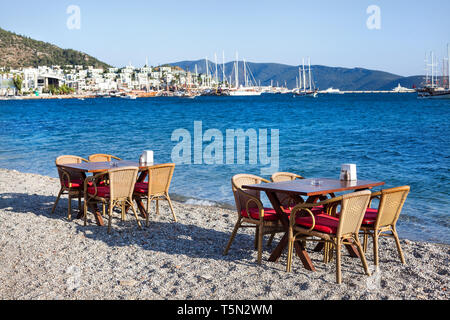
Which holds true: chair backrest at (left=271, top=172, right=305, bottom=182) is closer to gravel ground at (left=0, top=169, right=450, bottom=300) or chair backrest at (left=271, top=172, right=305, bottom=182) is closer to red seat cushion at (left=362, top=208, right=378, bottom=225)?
gravel ground at (left=0, top=169, right=450, bottom=300)

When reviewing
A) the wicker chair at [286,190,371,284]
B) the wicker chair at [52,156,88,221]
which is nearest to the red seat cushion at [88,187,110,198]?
the wicker chair at [52,156,88,221]

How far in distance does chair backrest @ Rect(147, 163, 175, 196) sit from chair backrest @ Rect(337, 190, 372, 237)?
10.5 feet

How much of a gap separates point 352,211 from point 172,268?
2016mm

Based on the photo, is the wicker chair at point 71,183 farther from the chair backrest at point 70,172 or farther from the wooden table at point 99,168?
the wooden table at point 99,168

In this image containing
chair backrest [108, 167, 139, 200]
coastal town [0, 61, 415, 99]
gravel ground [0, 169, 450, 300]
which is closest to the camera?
gravel ground [0, 169, 450, 300]

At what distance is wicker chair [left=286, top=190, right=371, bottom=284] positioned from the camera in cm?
457

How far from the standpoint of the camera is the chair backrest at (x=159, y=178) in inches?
276

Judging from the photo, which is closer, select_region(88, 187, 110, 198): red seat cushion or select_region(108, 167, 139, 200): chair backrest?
select_region(108, 167, 139, 200): chair backrest

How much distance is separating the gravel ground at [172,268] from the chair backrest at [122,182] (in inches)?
21.0

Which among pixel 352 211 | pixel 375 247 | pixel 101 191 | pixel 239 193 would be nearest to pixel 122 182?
pixel 101 191

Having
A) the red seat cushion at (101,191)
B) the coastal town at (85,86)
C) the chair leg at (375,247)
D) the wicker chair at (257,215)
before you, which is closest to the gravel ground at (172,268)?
the chair leg at (375,247)

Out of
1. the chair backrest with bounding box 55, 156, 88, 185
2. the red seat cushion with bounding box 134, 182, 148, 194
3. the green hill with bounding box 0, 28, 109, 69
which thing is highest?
the green hill with bounding box 0, 28, 109, 69

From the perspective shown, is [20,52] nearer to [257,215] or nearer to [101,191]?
[101,191]

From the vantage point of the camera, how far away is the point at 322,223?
494 cm
